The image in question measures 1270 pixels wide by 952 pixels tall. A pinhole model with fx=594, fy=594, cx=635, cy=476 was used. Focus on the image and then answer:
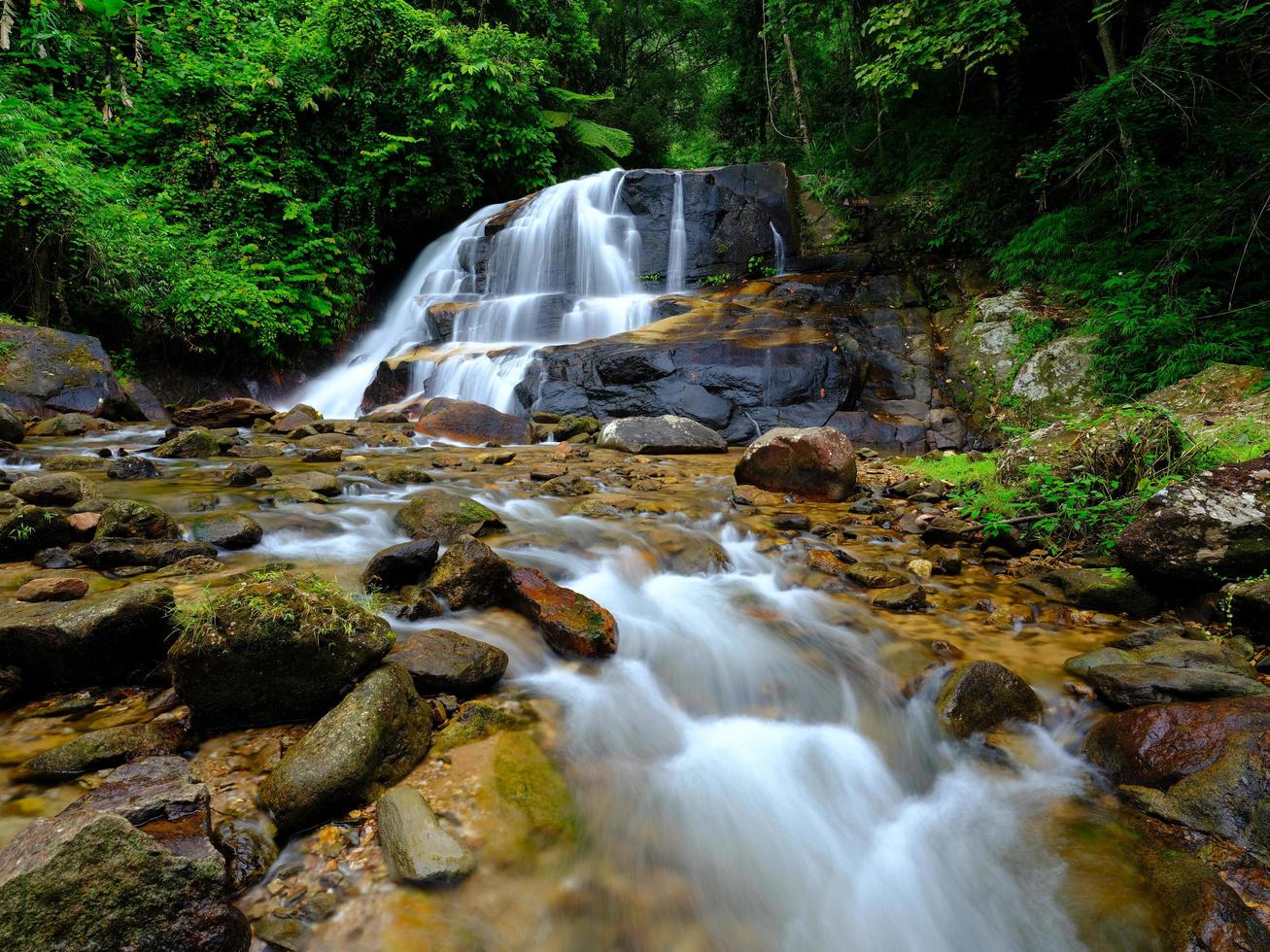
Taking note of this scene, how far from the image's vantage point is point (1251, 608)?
3.03 m

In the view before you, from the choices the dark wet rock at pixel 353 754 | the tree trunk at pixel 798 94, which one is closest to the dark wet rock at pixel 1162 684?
the dark wet rock at pixel 353 754

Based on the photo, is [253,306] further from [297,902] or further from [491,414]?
[297,902]

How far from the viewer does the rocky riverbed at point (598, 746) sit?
5.76ft

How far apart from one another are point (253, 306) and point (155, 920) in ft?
41.9

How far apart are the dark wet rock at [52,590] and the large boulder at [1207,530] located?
18.7ft

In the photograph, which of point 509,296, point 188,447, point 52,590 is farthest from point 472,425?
point 52,590

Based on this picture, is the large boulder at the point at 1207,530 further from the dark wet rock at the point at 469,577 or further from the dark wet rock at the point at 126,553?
the dark wet rock at the point at 126,553

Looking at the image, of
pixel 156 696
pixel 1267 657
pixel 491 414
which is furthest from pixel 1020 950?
pixel 491 414

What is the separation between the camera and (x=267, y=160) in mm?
12938

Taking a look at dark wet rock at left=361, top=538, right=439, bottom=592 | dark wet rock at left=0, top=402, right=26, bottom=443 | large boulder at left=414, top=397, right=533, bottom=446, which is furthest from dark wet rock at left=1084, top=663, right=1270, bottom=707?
dark wet rock at left=0, top=402, right=26, bottom=443

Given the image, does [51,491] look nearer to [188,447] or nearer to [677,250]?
[188,447]

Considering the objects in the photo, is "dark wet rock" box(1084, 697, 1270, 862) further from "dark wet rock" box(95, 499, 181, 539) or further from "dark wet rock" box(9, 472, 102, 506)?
"dark wet rock" box(9, 472, 102, 506)

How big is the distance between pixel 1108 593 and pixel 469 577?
3.83m

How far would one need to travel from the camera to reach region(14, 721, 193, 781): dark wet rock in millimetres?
1942
